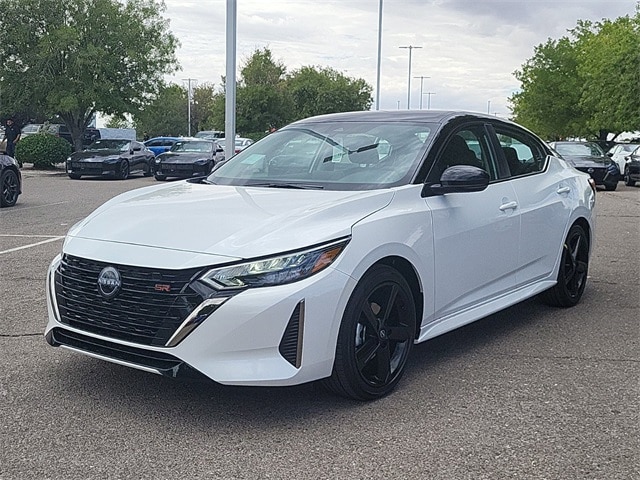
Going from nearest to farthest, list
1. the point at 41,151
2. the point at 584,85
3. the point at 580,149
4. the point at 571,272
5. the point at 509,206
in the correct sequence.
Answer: the point at 509,206 < the point at 571,272 < the point at 580,149 < the point at 41,151 < the point at 584,85

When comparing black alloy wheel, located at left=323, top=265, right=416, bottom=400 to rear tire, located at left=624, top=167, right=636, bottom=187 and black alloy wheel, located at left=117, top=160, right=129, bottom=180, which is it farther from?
rear tire, located at left=624, top=167, right=636, bottom=187

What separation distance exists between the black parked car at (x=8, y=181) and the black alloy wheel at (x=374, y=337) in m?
10.7

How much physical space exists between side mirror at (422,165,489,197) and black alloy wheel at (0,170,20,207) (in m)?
10.6

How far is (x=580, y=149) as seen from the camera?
24266 millimetres

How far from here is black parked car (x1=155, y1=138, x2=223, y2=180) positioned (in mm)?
25531

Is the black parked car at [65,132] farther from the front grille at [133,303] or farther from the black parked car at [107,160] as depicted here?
the front grille at [133,303]

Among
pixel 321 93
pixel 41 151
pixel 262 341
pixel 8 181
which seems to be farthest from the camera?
pixel 321 93

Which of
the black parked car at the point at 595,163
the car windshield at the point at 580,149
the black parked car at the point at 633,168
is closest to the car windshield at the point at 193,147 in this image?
the black parked car at the point at 595,163

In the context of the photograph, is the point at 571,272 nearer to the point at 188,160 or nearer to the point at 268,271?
the point at 268,271

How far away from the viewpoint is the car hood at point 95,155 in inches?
992

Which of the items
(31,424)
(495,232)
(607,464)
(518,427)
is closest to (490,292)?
(495,232)

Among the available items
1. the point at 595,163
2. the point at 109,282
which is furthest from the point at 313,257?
the point at 595,163

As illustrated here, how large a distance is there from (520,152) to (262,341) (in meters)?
3.05

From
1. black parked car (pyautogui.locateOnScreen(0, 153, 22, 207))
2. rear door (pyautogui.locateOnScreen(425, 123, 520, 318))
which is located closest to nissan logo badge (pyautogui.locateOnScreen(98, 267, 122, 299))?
rear door (pyautogui.locateOnScreen(425, 123, 520, 318))
